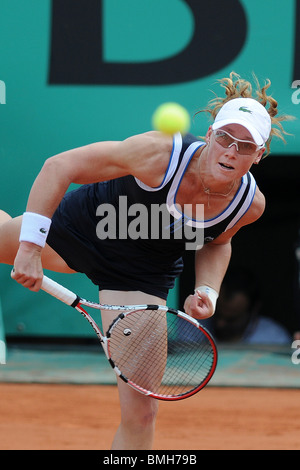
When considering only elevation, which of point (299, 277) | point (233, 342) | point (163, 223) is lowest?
point (233, 342)

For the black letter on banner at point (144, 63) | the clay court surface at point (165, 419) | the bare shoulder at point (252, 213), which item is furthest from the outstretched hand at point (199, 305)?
the black letter on banner at point (144, 63)

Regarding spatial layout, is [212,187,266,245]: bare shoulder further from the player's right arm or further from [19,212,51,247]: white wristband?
[19,212,51,247]: white wristband

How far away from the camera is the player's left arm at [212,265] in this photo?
8.49ft

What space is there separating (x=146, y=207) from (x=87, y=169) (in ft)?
0.92

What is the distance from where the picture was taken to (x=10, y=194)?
235 inches

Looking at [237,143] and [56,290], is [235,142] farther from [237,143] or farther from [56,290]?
[56,290]

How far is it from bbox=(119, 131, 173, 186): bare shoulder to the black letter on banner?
354cm

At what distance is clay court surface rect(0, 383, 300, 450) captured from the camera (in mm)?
3705

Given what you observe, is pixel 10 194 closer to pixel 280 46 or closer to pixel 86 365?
pixel 86 365

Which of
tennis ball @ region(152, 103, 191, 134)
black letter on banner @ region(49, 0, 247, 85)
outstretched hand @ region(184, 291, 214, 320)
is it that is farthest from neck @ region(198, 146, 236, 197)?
black letter on banner @ region(49, 0, 247, 85)

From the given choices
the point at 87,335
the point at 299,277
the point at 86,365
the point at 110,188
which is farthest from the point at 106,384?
the point at 110,188

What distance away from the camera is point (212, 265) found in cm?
279

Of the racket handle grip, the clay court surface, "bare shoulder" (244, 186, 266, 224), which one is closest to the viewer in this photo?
the racket handle grip

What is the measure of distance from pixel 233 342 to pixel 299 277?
2.66ft
